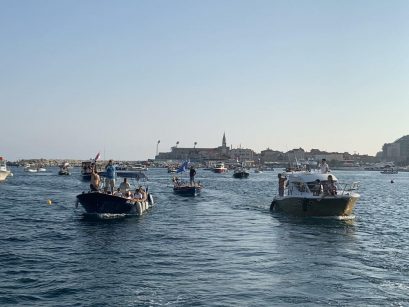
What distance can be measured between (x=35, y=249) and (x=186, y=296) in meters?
10.4

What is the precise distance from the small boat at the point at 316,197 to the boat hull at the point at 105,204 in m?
11.1

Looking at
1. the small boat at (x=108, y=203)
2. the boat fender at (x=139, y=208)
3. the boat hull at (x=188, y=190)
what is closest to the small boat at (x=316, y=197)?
the boat fender at (x=139, y=208)

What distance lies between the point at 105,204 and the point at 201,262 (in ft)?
50.6

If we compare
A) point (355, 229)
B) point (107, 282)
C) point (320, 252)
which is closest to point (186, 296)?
point (107, 282)

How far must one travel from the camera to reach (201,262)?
2033cm

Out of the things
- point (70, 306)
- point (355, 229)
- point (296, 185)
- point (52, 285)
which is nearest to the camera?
point (70, 306)

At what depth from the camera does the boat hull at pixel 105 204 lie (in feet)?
111

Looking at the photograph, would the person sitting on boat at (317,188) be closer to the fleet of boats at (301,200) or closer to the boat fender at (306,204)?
the fleet of boats at (301,200)

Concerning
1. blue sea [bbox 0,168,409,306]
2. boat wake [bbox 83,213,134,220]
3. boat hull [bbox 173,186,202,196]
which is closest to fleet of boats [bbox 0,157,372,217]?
boat wake [bbox 83,213,134,220]

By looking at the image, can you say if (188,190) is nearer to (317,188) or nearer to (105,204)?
(317,188)

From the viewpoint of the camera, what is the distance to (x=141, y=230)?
29406mm

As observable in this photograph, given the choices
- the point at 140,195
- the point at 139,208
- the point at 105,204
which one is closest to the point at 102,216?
the point at 105,204

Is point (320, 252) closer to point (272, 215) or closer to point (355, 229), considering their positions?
point (355, 229)

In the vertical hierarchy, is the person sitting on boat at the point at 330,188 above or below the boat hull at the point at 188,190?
above
